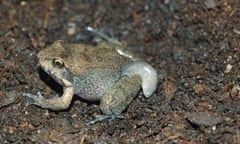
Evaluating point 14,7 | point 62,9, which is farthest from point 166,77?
point 14,7

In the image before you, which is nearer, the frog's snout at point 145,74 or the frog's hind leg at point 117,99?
the frog's hind leg at point 117,99

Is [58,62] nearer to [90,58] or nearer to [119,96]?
[90,58]

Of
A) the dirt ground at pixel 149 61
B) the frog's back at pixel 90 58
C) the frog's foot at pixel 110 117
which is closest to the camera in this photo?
the dirt ground at pixel 149 61

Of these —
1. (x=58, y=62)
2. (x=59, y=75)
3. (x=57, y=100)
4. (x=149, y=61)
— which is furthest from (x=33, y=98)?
(x=149, y=61)

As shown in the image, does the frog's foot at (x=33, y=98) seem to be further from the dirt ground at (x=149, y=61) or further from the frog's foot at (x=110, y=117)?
the frog's foot at (x=110, y=117)

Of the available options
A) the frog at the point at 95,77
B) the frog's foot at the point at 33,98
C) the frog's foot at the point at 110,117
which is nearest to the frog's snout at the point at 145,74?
the frog at the point at 95,77

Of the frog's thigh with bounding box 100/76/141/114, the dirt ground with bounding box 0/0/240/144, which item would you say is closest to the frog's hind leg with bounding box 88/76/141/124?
the frog's thigh with bounding box 100/76/141/114

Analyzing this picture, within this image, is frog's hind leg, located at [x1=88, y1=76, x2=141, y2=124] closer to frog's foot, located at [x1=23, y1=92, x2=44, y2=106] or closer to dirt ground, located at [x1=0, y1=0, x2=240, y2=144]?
dirt ground, located at [x1=0, y1=0, x2=240, y2=144]
